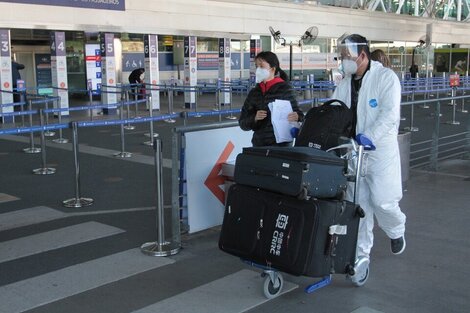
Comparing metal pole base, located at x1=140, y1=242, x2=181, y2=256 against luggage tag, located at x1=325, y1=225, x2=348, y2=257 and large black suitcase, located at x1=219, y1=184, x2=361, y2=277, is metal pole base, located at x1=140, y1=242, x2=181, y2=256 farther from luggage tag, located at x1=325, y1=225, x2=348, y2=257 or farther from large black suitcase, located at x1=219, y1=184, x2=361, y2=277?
luggage tag, located at x1=325, y1=225, x2=348, y2=257

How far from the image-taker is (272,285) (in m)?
4.22

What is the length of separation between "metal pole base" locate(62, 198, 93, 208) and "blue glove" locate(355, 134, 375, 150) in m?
4.29

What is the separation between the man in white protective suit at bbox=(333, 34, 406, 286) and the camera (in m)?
4.27

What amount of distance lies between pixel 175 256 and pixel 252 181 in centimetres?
166

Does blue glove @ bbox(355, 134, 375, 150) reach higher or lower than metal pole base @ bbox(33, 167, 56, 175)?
higher

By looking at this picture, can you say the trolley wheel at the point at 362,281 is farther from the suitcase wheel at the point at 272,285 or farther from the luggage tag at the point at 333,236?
the luggage tag at the point at 333,236

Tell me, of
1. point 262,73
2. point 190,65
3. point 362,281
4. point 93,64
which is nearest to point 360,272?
point 362,281

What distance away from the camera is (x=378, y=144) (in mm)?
4344

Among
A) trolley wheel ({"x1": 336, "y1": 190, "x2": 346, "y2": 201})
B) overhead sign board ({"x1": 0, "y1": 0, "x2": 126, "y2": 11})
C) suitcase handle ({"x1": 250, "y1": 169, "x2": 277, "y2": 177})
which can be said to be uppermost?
overhead sign board ({"x1": 0, "y1": 0, "x2": 126, "y2": 11})

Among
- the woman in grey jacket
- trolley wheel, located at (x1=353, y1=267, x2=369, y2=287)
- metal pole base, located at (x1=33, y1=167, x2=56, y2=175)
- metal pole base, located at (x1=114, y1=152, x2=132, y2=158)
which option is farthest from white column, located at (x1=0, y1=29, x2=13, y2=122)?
trolley wheel, located at (x1=353, y1=267, x2=369, y2=287)

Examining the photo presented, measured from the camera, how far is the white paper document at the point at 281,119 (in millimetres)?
4859

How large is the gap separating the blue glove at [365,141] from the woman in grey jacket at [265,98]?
0.92 metres

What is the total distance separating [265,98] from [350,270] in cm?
176

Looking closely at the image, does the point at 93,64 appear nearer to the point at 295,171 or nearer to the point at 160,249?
the point at 160,249
